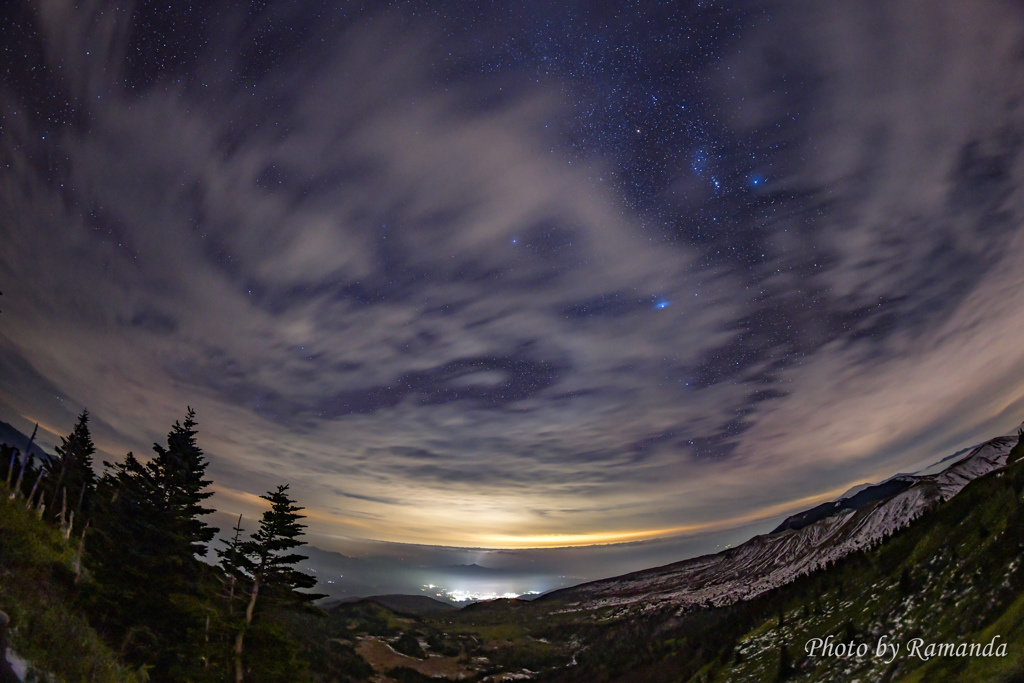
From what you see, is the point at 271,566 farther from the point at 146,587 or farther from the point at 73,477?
the point at 73,477

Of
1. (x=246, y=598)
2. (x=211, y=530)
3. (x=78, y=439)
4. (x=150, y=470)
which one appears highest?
(x=78, y=439)

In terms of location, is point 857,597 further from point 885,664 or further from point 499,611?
point 499,611

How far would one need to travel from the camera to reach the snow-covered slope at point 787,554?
105500 mm

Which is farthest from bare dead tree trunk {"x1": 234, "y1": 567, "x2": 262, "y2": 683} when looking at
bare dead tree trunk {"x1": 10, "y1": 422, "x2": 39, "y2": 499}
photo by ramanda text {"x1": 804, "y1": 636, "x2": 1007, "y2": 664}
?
photo by ramanda text {"x1": 804, "y1": 636, "x2": 1007, "y2": 664}

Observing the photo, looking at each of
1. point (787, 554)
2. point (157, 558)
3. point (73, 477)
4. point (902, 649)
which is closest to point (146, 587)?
point (157, 558)

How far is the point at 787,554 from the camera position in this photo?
137750 millimetres

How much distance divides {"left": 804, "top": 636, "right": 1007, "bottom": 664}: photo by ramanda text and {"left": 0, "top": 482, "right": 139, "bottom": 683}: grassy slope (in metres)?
29.1

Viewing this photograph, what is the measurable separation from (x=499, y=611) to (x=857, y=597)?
172353 millimetres

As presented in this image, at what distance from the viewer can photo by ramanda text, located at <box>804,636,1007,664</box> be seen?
11.3m

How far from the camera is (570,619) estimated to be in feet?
434

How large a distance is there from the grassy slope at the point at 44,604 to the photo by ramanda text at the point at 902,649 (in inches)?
1147

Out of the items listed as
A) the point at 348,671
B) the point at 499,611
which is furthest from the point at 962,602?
the point at 499,611

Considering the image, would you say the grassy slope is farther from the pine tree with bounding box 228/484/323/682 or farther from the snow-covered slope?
the snow-covered slope

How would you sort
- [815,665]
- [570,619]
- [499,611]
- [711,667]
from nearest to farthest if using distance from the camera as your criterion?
[815,665] < [711,667] < [570,619] < [499,611]
